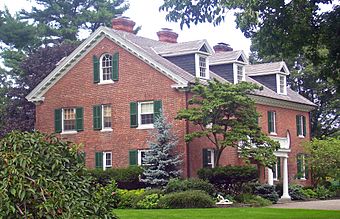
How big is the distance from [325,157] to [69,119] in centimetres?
1540

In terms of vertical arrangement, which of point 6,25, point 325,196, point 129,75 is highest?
point 6,25

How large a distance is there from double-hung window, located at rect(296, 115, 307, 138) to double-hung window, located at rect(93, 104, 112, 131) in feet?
45.1

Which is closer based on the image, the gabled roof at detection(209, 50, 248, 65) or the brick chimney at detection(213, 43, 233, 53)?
the gabled roof at detection(209, 50, 248, 65)

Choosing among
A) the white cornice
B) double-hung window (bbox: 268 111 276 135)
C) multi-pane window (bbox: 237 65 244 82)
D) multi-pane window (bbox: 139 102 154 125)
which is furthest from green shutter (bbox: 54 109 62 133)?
double-hung window (bbox: 268 111 276 135)

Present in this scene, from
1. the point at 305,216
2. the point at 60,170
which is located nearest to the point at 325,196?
the point at 305,216

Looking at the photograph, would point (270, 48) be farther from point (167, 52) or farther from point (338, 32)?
point (167, 52)

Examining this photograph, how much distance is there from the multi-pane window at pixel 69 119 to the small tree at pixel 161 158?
624 centimetres

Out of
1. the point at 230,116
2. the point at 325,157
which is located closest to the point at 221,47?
the point at 325,157

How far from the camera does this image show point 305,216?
22.2 m

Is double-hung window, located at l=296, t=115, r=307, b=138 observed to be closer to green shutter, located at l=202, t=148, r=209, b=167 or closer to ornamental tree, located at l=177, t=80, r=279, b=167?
green shutter, located at l=202, t=148, r=209, b=167

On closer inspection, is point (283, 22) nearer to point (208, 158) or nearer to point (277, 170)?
point (208, 158)

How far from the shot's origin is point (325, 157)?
3991cm

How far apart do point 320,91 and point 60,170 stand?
152ft

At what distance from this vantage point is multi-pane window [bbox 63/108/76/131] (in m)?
37.8
